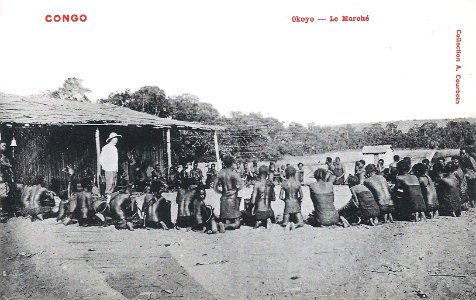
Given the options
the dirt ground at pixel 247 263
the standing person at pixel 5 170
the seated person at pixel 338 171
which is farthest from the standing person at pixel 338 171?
the standing person at pixel 5 170

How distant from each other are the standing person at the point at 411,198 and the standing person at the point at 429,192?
4.2 inches

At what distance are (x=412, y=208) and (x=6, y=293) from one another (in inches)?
187

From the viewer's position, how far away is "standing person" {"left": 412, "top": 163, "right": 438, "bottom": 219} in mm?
4910

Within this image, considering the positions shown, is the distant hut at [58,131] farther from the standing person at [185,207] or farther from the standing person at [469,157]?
the standing person at [469,157]

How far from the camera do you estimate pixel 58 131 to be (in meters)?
7.07

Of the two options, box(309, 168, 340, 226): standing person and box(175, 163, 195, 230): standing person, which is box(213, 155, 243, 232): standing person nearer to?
box(175, 163, 195, 230): standing person

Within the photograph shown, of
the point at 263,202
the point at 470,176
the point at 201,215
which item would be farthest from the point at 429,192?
the point at 201,215

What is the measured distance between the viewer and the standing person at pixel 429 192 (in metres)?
4.91

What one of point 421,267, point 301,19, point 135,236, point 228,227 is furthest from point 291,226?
point 301,19

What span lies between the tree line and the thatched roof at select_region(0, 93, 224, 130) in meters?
0.30

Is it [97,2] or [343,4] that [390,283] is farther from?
[97,2]

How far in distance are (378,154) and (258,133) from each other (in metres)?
3.96

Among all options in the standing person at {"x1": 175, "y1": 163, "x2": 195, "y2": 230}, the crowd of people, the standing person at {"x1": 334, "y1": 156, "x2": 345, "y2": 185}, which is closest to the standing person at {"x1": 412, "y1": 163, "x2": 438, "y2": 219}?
the crowd of people

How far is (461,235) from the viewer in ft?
14.0
